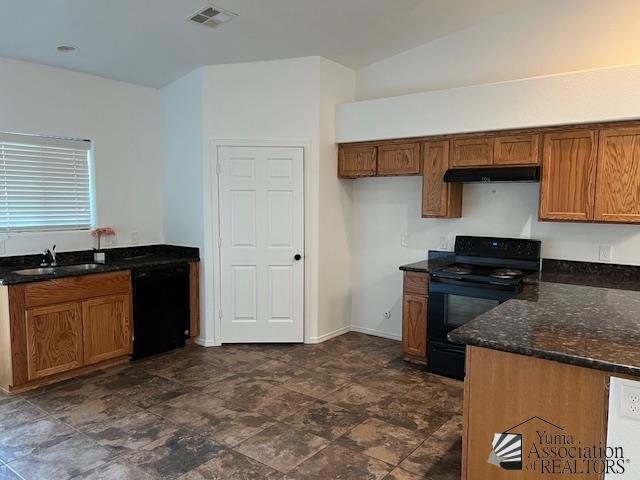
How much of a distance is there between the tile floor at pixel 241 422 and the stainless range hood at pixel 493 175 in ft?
5.69

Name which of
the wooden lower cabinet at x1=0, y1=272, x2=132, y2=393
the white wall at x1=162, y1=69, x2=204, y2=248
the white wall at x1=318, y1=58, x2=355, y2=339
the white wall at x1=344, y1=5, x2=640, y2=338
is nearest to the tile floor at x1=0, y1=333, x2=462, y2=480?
the wooden lower cabinet at x1=0, y1=272, x2=132, y2=393

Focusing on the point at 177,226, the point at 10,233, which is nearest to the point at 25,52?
the point at 10,233

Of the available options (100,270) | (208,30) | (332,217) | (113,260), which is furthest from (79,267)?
(332,217)

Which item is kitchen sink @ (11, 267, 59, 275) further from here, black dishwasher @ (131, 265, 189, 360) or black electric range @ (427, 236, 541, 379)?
black electric range @ (427, 236, 541, 379)

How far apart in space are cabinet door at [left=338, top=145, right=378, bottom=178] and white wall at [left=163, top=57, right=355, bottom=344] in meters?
0.10

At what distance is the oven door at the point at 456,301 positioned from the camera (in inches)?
140

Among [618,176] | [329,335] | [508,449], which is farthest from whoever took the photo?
[329,335]

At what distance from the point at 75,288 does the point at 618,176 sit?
4.40 m

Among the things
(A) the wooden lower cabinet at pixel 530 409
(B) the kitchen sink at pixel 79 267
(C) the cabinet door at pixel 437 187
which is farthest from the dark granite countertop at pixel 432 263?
(B) the kitchen sink at pixel 79 267

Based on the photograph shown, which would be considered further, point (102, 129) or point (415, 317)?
point (102, 129)

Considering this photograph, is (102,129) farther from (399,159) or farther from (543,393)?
(543,393)

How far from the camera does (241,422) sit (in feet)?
10.0

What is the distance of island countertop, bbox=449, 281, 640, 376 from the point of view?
1639 millimetres

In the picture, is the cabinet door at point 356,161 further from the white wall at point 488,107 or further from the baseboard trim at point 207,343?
the baseboard trim at point 207,343
